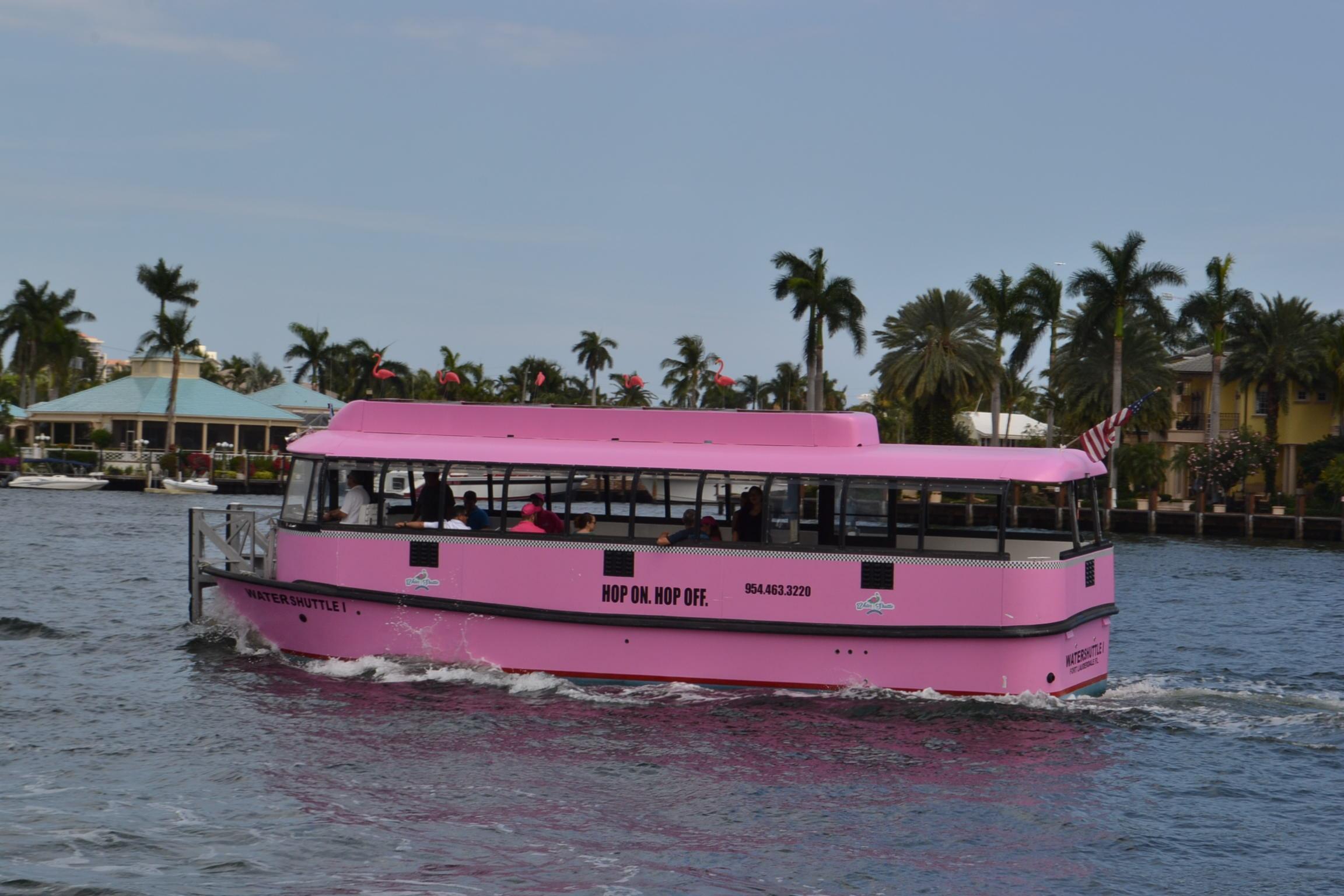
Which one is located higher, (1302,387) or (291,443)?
(1302,387)

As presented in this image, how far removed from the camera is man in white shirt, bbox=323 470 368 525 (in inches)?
699

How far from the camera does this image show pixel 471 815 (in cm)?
1241

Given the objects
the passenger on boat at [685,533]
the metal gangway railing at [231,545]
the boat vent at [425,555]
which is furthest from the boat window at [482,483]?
the metal gangway railing at [231,545]

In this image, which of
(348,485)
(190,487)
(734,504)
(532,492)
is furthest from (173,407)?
(734,504)

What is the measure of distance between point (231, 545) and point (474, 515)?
12.1 feet

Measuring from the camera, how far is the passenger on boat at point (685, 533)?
1655cm

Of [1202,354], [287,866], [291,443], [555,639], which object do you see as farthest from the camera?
[1202,354]

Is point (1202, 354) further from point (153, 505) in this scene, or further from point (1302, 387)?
point (153, 505)

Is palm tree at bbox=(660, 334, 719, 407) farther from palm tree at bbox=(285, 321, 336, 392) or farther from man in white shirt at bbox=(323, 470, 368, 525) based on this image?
man in white shirt at bbox=(323, 470, 368, 525)

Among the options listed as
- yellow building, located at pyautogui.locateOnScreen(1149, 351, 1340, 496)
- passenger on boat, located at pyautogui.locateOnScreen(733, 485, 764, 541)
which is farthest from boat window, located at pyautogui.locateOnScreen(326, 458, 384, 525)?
yellow building, located at pyautogui.locateOnScreen(1149, 351, 1340, 496)

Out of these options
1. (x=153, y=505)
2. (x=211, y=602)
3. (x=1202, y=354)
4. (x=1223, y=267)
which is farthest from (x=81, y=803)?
(x=1202, y=354)

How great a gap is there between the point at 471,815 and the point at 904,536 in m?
7.37

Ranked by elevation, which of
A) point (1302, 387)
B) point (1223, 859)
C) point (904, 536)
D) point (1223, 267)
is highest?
point (1223, 267)

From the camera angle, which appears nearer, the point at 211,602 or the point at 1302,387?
the point at 211,602
